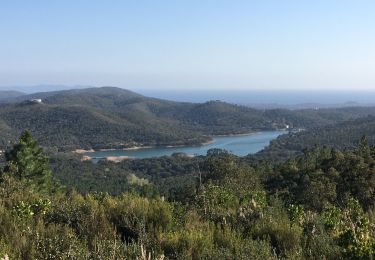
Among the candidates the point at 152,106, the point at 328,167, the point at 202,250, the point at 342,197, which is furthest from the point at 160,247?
the point at 152,106

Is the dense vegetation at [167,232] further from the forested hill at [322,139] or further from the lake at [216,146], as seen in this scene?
the lake at [216,146]

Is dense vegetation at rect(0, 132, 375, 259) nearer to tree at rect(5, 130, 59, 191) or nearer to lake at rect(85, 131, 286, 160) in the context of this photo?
tree at rect(5, 130, 59, 191)

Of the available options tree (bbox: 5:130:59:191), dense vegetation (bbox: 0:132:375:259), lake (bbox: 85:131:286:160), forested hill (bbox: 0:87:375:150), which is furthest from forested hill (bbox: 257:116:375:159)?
dense vegetation (bbox: 0:132:375:259)

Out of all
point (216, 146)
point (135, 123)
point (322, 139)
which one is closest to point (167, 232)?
point (322, 139)

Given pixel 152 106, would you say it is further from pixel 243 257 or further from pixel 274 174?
pixel 243 257

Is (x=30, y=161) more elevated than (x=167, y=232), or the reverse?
(x=167, y=232)

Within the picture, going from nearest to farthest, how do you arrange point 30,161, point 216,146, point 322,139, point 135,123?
point 30,161
point 322,139
point 216,146
point 135,123

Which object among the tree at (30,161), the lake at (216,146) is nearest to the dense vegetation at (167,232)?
the tree at (30,161)

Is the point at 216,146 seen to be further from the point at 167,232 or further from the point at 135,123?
the point at 167,232
